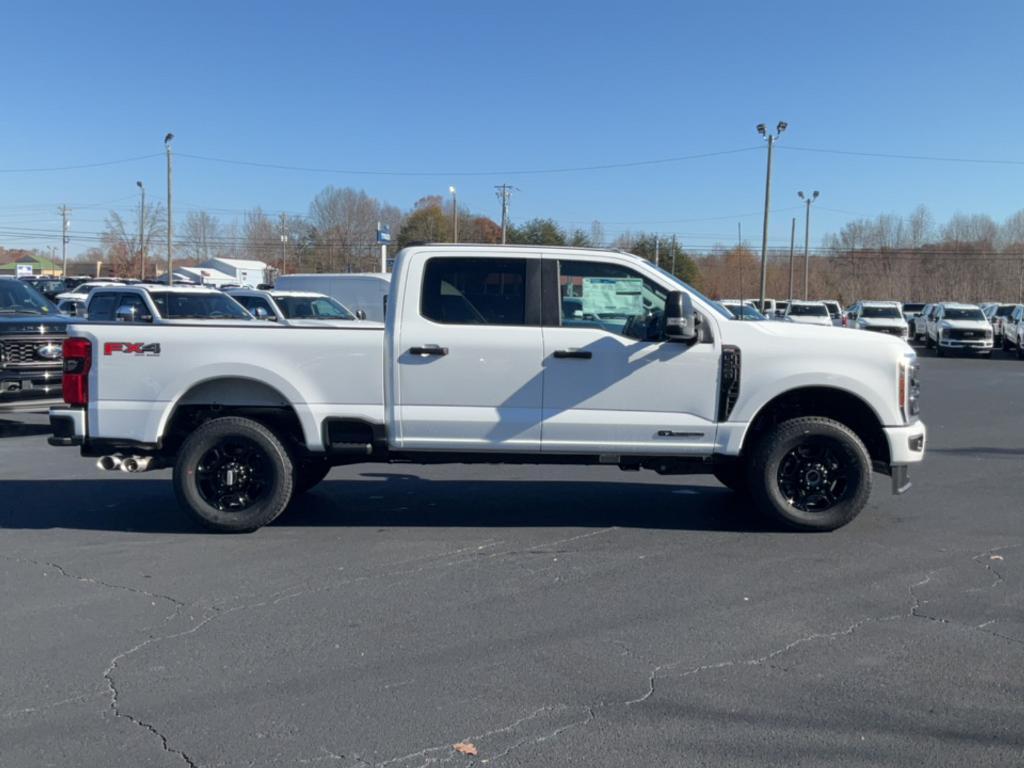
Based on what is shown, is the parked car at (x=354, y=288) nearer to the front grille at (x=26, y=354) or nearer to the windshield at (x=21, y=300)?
the windshield at (x=21, y=300)

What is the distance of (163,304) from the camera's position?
17.4m

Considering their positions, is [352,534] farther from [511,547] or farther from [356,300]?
[356,300]

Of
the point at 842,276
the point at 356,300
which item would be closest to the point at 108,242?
the point at 842,276

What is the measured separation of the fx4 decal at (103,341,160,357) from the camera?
715cm

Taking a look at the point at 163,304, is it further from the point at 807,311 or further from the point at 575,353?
the point at 807,311

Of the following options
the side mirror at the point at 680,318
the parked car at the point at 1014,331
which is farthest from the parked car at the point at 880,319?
the side mirror at the point at 680,318

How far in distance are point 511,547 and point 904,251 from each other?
87576mm

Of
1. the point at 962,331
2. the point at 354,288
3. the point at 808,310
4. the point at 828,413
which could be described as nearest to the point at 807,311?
the point at 808,310

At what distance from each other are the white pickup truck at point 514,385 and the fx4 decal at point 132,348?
0.01 m

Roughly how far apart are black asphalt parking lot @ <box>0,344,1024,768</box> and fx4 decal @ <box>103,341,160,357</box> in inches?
54.5

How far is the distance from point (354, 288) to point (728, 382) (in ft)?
70.7

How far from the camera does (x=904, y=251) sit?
86.2 m

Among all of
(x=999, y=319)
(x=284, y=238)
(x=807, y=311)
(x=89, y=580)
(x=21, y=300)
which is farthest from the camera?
(x=284, y=238)

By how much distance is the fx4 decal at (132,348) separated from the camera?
7152 mm
